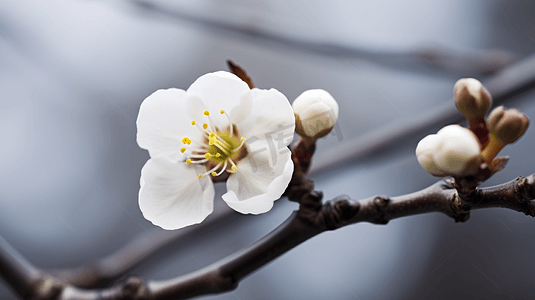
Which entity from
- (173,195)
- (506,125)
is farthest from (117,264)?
(506,125)

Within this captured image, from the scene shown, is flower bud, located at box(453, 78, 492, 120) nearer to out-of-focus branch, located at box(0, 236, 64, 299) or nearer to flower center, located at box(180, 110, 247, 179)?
flower center, located at box(180, 110, 247, 179)

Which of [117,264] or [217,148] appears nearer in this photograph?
[217,148]

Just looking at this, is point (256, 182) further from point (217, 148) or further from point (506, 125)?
point (506, 125)

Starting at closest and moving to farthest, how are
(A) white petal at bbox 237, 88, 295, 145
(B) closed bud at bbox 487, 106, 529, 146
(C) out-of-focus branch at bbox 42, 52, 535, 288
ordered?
(B) closed bud at bbox 487, 106, 529, 146 → (A) white petal at bbox 237, 88, 295, 145 → (C) out-of-focus branch at bbox 42, 52, 535, 288

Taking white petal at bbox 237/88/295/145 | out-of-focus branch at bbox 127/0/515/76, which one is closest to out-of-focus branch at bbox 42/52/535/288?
out-of-focus branch at bbox 127/0/515/76

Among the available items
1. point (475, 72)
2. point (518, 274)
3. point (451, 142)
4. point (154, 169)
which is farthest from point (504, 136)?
point (518, 274)

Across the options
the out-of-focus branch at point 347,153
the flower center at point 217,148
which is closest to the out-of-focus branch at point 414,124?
the out-of-focus branch at point 347,153
